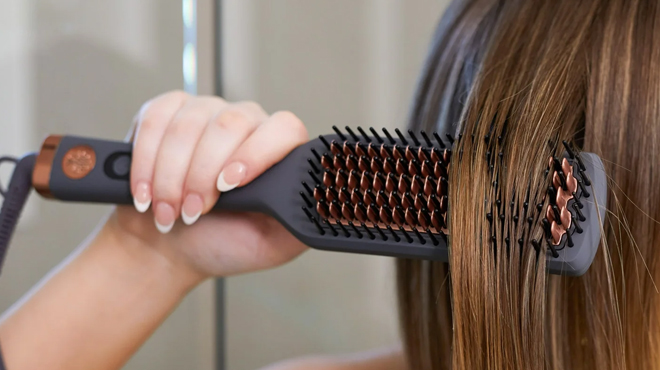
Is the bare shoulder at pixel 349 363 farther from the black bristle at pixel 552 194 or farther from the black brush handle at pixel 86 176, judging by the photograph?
the black bristle at pixel 552 194

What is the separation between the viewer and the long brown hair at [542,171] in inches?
17.9

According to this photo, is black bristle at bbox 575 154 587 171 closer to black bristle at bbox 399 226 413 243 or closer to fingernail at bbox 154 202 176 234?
black bristle at bbox 399 226 413 243

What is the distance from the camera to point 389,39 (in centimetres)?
129

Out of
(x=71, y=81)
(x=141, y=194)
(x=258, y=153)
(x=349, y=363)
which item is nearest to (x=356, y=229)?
(x=258, y=153)

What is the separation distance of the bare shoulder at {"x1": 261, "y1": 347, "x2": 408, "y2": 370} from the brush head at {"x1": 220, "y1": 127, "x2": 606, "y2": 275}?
0.42 m

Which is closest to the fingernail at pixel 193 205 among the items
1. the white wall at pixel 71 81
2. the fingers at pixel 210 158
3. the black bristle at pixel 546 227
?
the fingers at pixel 210 158

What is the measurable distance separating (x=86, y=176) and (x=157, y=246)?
152mm

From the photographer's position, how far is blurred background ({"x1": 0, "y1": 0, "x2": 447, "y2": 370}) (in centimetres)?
94

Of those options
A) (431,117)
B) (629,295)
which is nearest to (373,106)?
(431,117)

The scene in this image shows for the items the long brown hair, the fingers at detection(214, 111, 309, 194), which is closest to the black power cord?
the fingers at detection(214, 111, 309, 194)

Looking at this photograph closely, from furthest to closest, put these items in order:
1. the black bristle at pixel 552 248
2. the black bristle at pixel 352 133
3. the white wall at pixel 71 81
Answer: the white wall at pixel 71 81
the black bristle at pixel 352 133
the black bristle at pixel 552 248

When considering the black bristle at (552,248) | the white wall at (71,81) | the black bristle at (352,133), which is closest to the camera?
the black bristle at (552,248)

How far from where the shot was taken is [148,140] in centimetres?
62

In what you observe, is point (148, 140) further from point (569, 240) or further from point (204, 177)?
point (569, 240)
